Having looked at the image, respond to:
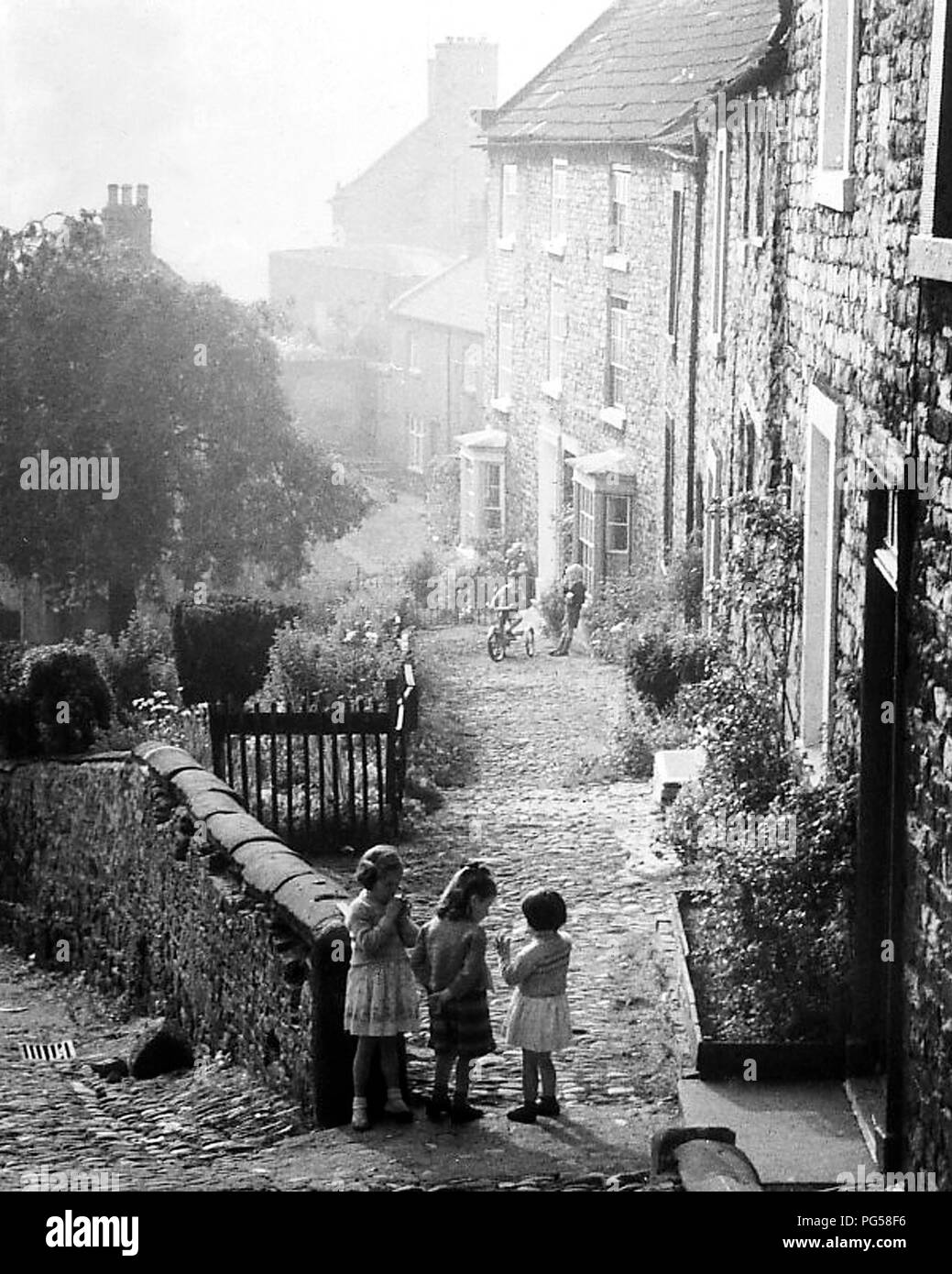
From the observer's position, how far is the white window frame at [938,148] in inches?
196

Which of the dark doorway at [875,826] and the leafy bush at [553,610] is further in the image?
the leafy bush at [553,610]

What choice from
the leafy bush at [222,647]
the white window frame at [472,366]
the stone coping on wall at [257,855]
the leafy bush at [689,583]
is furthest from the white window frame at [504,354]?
the stone coping on wall at [257,855]

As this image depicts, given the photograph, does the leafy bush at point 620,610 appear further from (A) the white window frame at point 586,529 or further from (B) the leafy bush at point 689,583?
(A) the white window frame at point 586,529

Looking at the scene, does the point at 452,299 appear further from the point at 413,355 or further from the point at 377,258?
the point at 377,258

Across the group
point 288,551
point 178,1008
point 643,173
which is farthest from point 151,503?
point 178,1008

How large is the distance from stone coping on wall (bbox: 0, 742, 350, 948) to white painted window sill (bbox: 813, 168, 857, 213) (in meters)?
3.19

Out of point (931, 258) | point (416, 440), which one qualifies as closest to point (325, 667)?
point (931, 258)

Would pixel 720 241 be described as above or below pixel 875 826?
above

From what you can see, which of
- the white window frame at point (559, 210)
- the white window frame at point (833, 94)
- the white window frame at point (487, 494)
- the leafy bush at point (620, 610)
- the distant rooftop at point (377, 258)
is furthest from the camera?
the distant rooftop at point (377, 258)

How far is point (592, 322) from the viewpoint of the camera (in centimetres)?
1947

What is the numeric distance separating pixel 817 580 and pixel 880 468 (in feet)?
6.17

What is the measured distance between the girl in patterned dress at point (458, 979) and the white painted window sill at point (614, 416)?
13.0 meters

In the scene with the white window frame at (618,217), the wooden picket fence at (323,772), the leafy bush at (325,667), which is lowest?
the wooden picket fence at (323,772)

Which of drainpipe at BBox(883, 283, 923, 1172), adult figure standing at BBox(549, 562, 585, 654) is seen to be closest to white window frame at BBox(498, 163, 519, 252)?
adult figure standing at BBox(549, 562, 585, 654)
